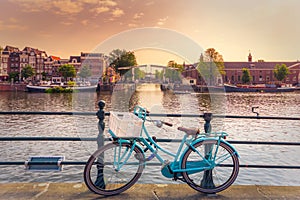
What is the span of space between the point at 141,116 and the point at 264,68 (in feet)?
333

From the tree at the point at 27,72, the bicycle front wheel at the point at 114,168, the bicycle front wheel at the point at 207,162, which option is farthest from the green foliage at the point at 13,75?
the bicycle front wheel at the point at 207,162

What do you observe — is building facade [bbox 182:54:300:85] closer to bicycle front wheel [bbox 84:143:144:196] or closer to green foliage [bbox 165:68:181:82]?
green foliage [bbox 165:68:181:82]

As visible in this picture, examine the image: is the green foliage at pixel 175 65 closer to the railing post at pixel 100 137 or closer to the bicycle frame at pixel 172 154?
the bicycle frame at pixel 172 154

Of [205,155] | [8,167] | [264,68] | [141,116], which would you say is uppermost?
[264,68]

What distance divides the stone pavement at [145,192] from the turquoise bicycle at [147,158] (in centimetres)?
11

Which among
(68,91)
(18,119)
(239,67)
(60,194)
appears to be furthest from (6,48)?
(60,194)

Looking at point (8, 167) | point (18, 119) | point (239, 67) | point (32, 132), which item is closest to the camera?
point (8, 167)

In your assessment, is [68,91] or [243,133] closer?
[243,133]

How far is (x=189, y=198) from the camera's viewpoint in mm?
3338

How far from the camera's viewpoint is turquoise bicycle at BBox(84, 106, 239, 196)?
3.33 m

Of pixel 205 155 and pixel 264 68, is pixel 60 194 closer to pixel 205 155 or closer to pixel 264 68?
pixel 205 155

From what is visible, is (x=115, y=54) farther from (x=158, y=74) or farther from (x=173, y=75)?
(x=173, y=75)

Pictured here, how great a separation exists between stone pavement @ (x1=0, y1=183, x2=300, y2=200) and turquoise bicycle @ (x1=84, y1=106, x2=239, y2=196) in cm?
11

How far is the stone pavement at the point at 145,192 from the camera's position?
3328 millimetres
